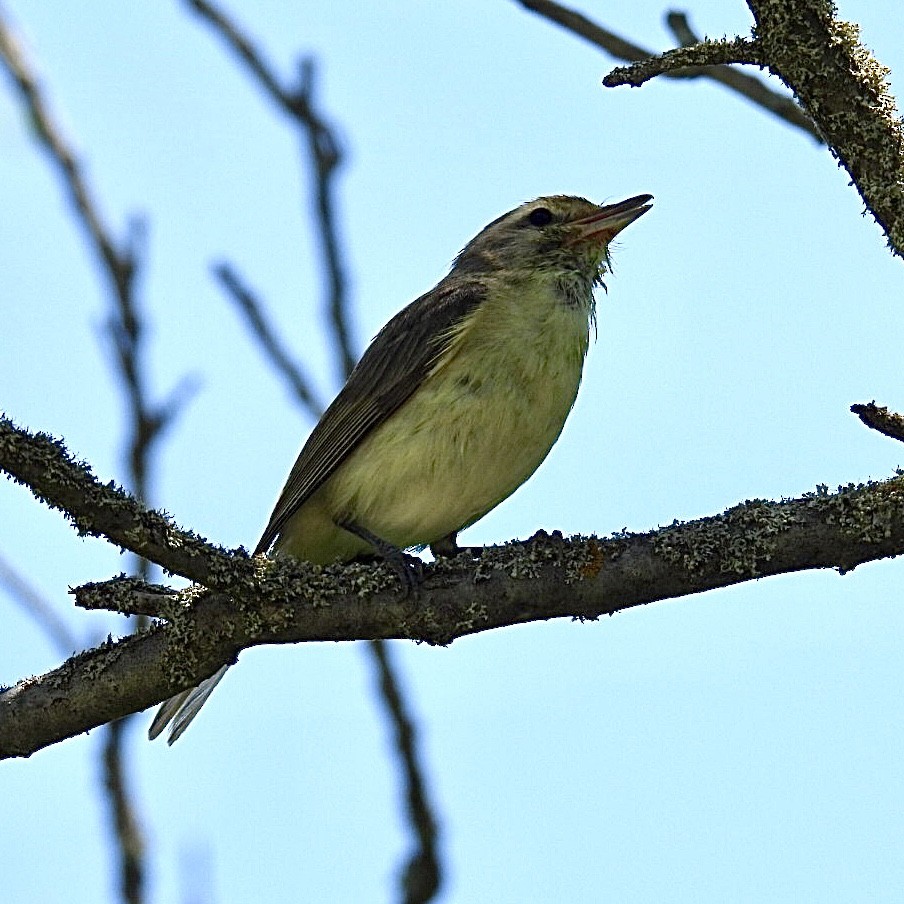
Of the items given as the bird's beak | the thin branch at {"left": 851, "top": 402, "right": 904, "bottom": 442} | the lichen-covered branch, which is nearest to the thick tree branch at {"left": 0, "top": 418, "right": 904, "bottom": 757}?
the lichen-covered branch

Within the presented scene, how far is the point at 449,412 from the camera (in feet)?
17.4

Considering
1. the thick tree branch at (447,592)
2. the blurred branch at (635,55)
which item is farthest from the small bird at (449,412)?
the blurred branch at (635,55)

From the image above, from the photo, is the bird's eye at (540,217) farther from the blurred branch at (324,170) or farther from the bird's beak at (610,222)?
the blurred branch at (324,170)

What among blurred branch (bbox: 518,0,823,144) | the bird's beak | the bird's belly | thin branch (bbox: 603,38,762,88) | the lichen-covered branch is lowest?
the lichen-covered branch

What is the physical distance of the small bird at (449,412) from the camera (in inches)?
207

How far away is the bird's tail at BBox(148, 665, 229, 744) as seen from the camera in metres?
4.99

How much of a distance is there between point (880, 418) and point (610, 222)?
9.74ft

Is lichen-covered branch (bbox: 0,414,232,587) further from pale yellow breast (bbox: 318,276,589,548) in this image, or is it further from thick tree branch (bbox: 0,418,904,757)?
pale yellow breast (bbox: 318,276,589,548)

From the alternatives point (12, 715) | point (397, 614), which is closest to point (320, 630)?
point (397, 614)

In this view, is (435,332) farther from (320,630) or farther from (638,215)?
(320,630)

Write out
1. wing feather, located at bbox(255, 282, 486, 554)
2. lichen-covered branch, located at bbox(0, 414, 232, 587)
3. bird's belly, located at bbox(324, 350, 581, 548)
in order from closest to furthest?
1. lichen-covered branch, located at bbox(0, 414, 232, 587)
2. bird's belly, located at bbox(324, 350, 581, 548)
3. wing feather, located at bbox(255, 282, 486, 554)

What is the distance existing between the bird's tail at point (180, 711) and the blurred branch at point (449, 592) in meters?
1.25

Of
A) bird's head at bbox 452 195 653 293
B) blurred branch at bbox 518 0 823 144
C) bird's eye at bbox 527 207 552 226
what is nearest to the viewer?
blurred branch at bbox 518 0 823 144

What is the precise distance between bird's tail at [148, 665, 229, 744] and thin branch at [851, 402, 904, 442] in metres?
2.61
